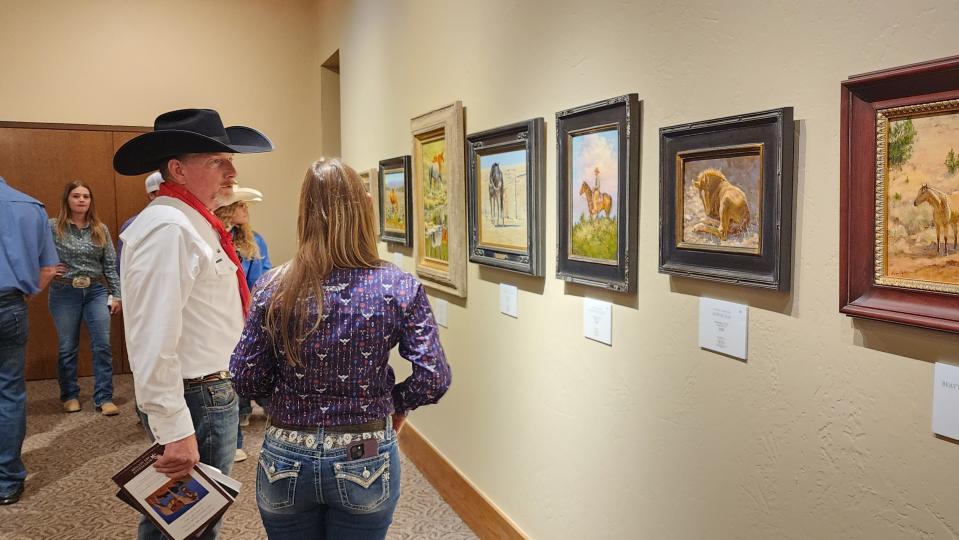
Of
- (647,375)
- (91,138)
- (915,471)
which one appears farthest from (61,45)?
(915,471)

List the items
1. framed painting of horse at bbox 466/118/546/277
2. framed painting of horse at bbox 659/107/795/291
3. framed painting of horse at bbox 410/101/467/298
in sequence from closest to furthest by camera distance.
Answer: framed painting of horse at bbox 659/107/795/291 → framed painting of horse at bbox 466/118/546/277 → framed painting of horse at bbox 410/101/467/298

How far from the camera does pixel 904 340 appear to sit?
1.36 metres

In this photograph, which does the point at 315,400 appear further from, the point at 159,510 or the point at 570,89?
the point at 570,89

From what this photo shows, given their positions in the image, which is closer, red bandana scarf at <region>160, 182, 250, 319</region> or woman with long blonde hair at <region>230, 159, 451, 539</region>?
woman with long blonde hair at <region>230, 159, 451, 539</region>

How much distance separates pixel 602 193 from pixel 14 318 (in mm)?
3279

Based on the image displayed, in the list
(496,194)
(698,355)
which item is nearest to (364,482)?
(698,355)

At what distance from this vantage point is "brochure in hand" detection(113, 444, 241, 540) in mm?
2053

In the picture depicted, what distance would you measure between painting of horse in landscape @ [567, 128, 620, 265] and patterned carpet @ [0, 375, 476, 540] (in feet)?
5.75

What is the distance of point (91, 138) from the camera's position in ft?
20.9

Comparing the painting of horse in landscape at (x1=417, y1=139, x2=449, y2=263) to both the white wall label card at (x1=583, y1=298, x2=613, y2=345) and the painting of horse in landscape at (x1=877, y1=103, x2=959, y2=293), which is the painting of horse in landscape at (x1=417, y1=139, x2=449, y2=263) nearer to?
the white wall label card at (x1=583, y1=298, x2=613, y2=345)

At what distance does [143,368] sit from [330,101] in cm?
547

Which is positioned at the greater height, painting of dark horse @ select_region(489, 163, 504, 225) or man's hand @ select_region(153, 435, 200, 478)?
painting of dark horse @ select_region(489, 163, 504, 225)

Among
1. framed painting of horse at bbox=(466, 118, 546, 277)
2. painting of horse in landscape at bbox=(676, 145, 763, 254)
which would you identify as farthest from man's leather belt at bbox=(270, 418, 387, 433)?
framed painting of horse at bbox=(466, 118, 546, 277)

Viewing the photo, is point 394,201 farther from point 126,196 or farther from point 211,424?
point 126,196
